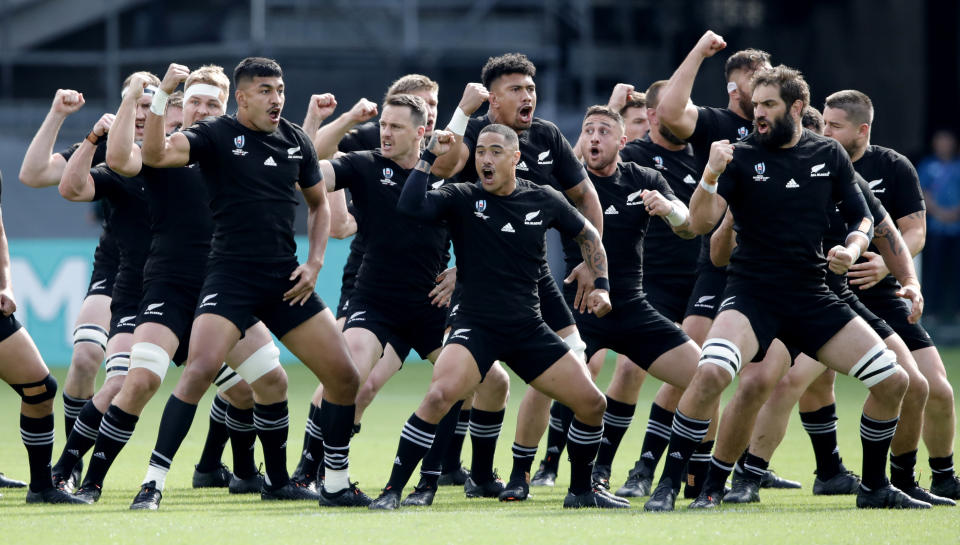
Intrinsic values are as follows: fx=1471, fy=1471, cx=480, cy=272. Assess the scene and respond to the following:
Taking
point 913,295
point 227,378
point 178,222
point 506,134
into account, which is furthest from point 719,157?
point 227,378

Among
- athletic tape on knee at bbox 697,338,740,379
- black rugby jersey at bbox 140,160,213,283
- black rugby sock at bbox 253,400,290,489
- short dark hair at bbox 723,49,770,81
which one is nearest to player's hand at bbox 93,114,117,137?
black rugby jersey at bbox 140,160,213,283

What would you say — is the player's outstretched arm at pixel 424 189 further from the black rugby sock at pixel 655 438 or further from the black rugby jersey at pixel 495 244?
the black rugby sock at pixel 655 438

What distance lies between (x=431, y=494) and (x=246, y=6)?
1543 centimetres

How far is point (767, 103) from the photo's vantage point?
8.16 m

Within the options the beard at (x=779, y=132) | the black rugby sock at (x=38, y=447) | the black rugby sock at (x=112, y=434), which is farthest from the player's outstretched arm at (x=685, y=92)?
the black rugby sock at (x=38, y=447)

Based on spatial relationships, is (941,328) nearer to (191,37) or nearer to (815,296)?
(191,37)

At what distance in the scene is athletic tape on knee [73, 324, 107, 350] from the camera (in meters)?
9.58

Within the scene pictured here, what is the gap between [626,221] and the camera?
943 cm

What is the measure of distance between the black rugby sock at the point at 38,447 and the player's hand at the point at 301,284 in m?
1.65

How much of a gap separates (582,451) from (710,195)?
160cm

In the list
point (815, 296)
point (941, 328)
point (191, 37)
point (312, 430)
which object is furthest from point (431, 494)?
point (191, 37)

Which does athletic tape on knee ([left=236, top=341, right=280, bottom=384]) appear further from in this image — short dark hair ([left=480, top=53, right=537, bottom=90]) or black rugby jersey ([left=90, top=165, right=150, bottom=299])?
short dark hair ([left=480, top=53, right=537, bottom=90])

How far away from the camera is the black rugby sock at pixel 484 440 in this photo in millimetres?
9078

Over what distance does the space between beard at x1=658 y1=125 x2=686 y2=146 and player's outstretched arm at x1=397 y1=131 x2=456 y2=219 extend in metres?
2.50
